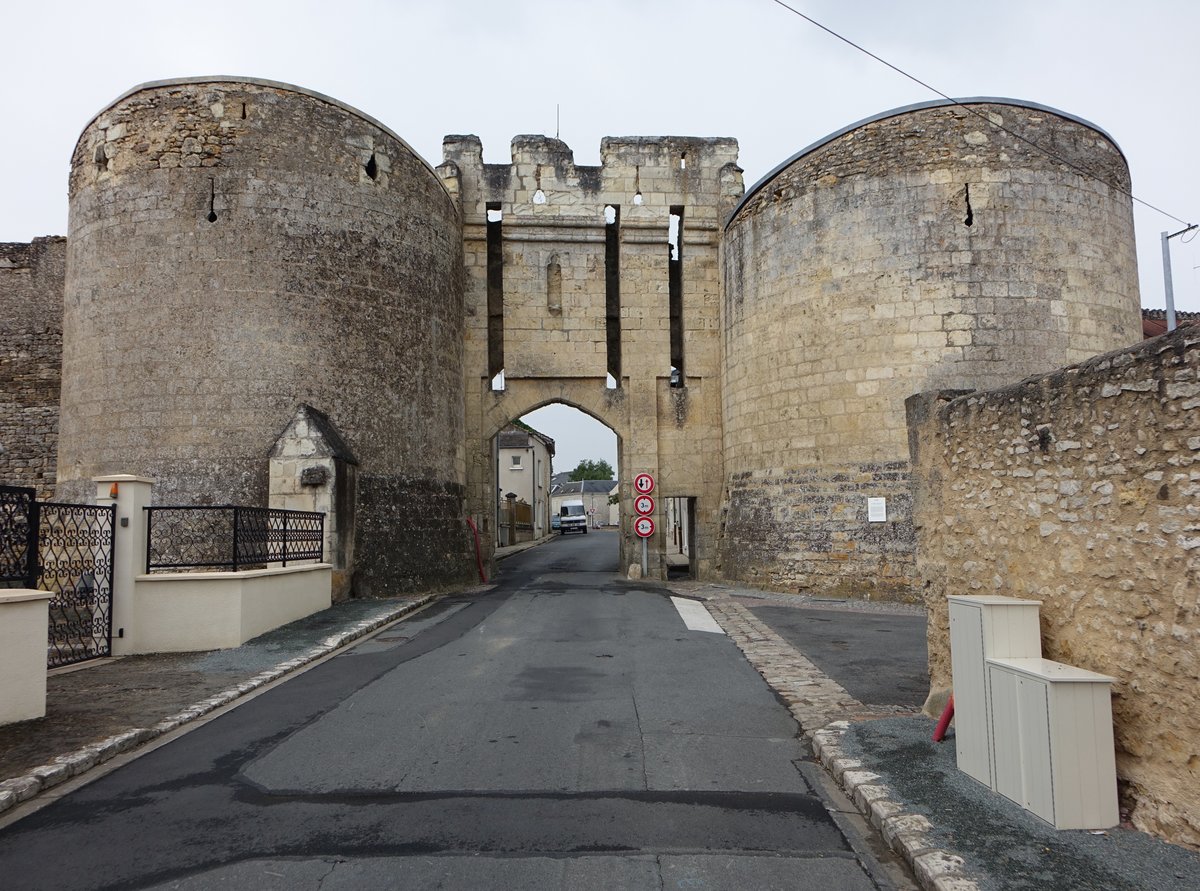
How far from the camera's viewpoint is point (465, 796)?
4340mm

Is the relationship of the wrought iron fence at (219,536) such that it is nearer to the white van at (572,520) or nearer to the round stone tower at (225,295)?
the round stone tower at (225,295)

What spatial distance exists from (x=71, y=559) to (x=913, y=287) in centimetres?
1327

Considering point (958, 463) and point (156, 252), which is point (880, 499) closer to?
point (958, 463)

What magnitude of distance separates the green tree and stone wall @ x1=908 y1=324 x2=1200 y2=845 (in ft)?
408

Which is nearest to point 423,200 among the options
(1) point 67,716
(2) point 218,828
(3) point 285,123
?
(3) point 285,123

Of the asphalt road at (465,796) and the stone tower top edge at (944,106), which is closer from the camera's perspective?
the asphalt road at (465,796)

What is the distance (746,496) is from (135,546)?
11733mm

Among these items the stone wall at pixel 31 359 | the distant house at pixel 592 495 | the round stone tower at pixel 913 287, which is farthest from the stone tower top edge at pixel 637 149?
the distant house at pixel 592 495

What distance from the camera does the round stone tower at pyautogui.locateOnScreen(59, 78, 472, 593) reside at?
13.1 m

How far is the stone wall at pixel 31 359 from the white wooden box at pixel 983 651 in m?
19.5

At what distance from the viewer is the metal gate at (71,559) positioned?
6391 millimetres

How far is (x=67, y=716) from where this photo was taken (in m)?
5.92

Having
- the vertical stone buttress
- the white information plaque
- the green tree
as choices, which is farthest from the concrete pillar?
the green tree

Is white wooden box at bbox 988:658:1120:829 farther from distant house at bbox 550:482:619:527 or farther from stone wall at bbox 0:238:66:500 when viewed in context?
distant house at bbox 550:482:619:527
